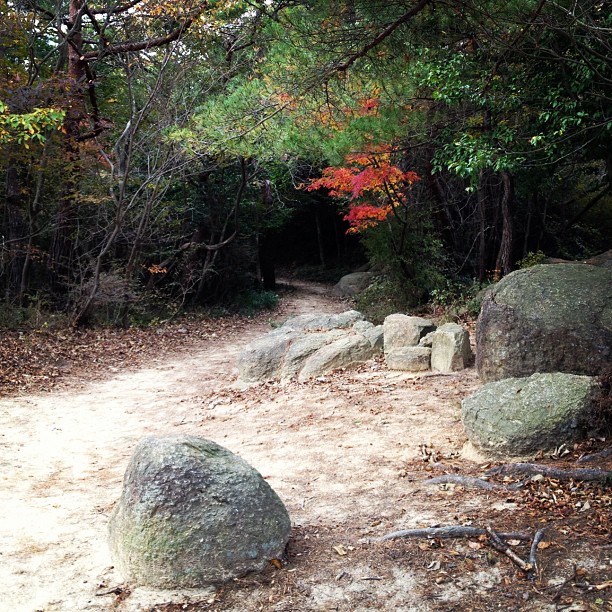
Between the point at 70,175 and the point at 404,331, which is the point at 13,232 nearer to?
the point at 70,175

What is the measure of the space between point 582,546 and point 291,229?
2617cm

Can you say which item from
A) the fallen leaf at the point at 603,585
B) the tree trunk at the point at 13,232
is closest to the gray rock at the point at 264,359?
the tree trunk at the point at 13,232

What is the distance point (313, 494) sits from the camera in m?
5.12

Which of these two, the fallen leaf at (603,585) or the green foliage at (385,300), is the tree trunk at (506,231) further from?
the fallen leaf at (603,585)

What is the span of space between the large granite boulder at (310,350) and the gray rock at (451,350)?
53.0 inches

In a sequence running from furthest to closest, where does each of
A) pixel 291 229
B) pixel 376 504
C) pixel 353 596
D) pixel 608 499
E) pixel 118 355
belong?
pixel 291 229, pixel 118 355, pixel 376 504, pixel 608 499, pixel 353 596

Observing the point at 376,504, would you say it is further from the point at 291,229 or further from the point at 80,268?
the point at 291,229

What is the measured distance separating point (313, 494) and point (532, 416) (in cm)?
185

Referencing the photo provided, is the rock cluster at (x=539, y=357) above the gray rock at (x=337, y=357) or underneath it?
above

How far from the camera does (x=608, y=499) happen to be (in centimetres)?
409

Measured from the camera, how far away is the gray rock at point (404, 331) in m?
9.48

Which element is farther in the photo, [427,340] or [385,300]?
[385,300]

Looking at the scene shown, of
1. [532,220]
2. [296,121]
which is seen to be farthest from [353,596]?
[532,220]

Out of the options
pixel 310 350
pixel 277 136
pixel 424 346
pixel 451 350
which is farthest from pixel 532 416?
pixel 310 350
